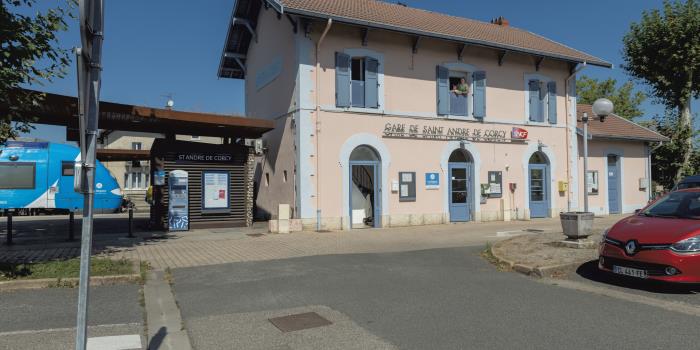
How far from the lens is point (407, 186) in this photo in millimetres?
16594

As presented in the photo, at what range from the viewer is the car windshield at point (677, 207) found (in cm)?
719

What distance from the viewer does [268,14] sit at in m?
18.2

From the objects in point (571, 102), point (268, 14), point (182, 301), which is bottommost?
point (182, 301)

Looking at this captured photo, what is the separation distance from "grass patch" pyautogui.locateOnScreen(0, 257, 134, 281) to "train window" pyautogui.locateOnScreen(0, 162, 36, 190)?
12.3m

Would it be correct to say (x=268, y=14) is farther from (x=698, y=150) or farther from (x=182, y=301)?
(x=698, y=150)

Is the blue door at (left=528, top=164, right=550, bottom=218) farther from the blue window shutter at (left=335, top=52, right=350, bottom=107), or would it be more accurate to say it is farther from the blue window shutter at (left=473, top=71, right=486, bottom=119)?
the blue window shutter at (left=335, top=52, right=350, bottom=107)

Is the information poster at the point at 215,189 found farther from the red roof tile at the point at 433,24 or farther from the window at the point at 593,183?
the window at the point at 593,183

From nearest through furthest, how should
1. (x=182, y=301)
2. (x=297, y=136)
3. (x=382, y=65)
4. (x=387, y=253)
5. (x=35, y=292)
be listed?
1. (x=182, y=301)
2. (x=35, y=292)
3. (x=387, y=253)
4. (x=297, y=136)
5. (x=382, y=65)

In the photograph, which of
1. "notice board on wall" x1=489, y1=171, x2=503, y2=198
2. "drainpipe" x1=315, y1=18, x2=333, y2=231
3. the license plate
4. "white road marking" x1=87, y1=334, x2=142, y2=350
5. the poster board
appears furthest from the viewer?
"notice board on wall" x1=489, y1=171, x2=503, y2=198

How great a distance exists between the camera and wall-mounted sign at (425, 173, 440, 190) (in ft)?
55.7

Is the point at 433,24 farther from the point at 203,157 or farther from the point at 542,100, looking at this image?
the point at 203,157

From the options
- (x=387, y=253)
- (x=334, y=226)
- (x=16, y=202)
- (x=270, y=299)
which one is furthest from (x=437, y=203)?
(x=16, y=202)

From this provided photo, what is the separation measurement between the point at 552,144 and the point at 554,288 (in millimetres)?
14439

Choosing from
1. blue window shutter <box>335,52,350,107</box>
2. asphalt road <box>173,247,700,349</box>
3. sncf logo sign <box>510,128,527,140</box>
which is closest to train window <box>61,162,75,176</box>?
blue window shutter <box>335,52,350,107</box>
